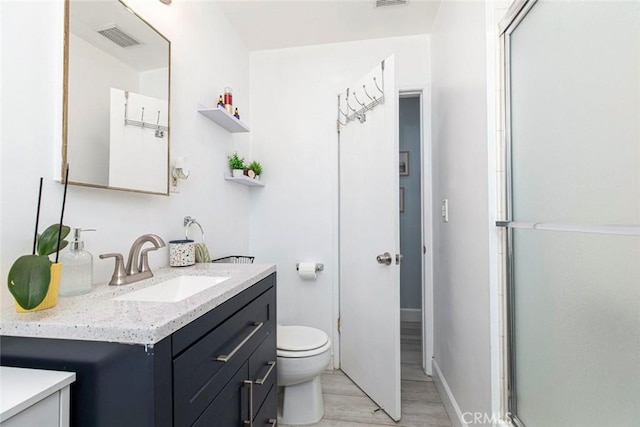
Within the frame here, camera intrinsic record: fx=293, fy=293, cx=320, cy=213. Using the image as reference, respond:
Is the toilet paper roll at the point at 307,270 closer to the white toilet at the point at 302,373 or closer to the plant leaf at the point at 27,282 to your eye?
the white toilet at the point at 302,373

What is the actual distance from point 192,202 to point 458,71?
5.33 feet

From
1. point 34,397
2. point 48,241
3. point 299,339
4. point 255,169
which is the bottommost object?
point 299,339

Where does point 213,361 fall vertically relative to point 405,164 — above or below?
below

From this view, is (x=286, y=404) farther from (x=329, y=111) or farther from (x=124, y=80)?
(x=329, y=111)

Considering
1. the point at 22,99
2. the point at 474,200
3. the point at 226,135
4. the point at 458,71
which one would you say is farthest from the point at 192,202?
the point at 458,71

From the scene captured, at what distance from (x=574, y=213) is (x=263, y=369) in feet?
4.04

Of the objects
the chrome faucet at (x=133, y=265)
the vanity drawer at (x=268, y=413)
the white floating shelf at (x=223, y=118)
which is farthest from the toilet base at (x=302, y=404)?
the white floating shelf at (x=223, y=118)

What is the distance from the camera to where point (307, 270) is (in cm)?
225

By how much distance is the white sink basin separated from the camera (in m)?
1.07

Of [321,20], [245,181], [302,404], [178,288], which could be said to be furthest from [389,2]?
[302,404]

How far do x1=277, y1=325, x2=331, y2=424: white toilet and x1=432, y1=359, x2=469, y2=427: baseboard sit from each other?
0.73 metres

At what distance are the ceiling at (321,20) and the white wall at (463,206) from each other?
0.63 feet

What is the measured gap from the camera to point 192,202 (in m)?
1.65

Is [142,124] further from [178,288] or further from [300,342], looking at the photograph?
[300,342]
